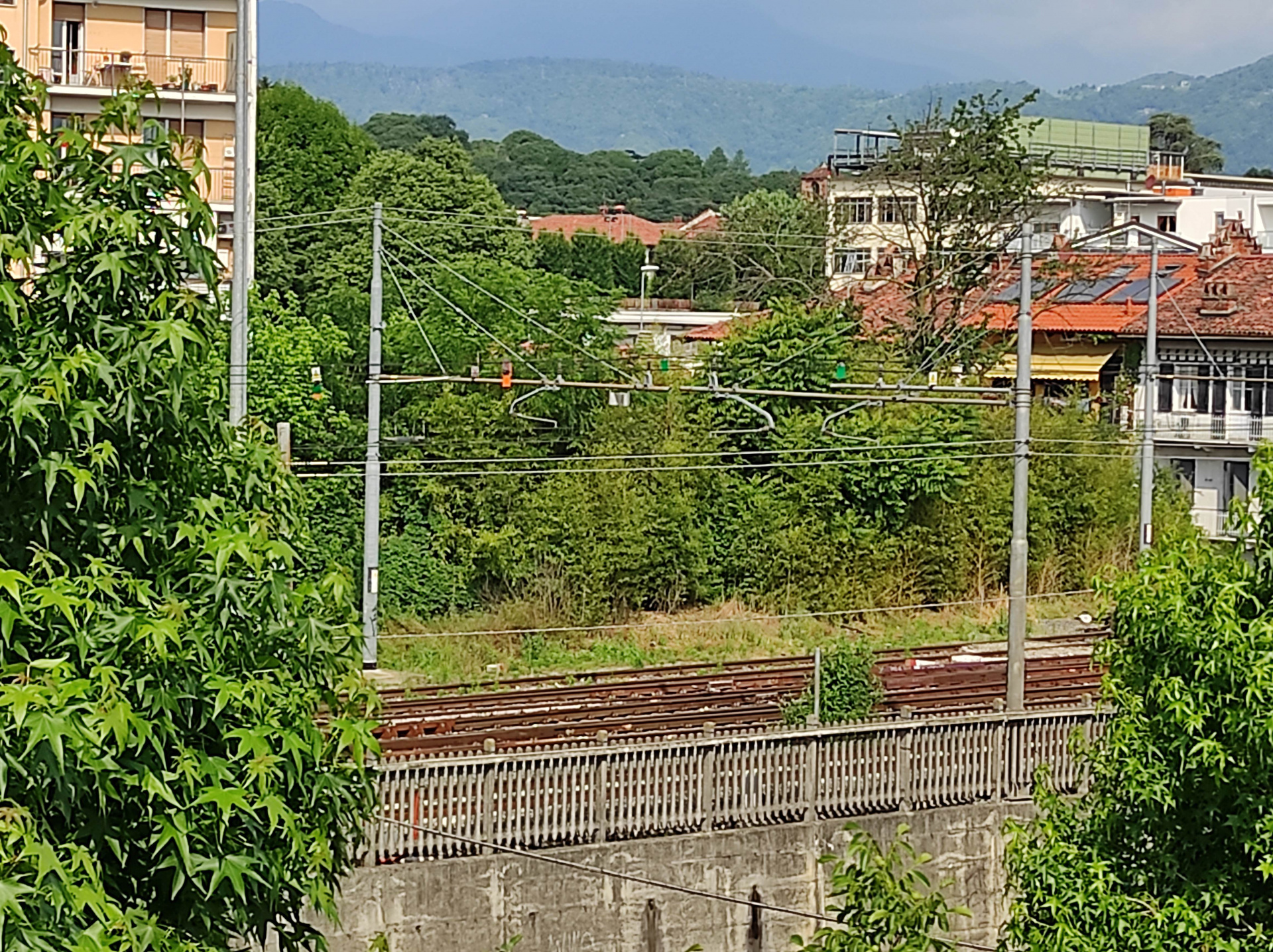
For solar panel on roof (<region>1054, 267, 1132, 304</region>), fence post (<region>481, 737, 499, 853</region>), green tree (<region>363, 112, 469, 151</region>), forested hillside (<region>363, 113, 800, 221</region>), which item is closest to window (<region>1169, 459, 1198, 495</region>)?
solar panel on roof (<region>1054, 267, 1132, 304</region>)

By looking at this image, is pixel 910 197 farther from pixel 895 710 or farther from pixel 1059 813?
pixel 1059 813

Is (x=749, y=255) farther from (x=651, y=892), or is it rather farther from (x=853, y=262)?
(x=651, y=892)

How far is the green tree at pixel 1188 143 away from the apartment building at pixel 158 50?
274 feet

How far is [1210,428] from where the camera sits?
43031mm

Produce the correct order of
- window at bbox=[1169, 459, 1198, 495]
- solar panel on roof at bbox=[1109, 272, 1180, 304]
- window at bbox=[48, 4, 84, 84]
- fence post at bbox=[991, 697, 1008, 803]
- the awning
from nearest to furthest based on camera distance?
1. fence post at bbox=[991, 697, 1008, 803]
2. window at bbox=[48, 4, 84, 84]
3. window at bbox=[1169, 459, 1198, 495]
4. the awning
5. solar panel on roof at bbox=[1109, 272, 1180, 304]

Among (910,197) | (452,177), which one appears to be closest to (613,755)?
(910,197)

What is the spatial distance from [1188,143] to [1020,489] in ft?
386

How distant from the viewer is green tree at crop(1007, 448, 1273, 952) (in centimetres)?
863

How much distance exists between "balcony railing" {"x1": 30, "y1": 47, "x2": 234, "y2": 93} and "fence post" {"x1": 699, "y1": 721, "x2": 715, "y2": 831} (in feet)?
72.1

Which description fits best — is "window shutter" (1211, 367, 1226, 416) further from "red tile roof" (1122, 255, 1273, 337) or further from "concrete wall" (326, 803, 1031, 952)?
"concrete wall" (326, 803, 1031, 952)

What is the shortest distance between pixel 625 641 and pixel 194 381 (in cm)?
2457

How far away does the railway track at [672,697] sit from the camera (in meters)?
21.6

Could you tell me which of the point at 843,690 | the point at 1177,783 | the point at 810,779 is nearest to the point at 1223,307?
the point at 843,690

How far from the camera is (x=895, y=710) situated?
2338 cm
